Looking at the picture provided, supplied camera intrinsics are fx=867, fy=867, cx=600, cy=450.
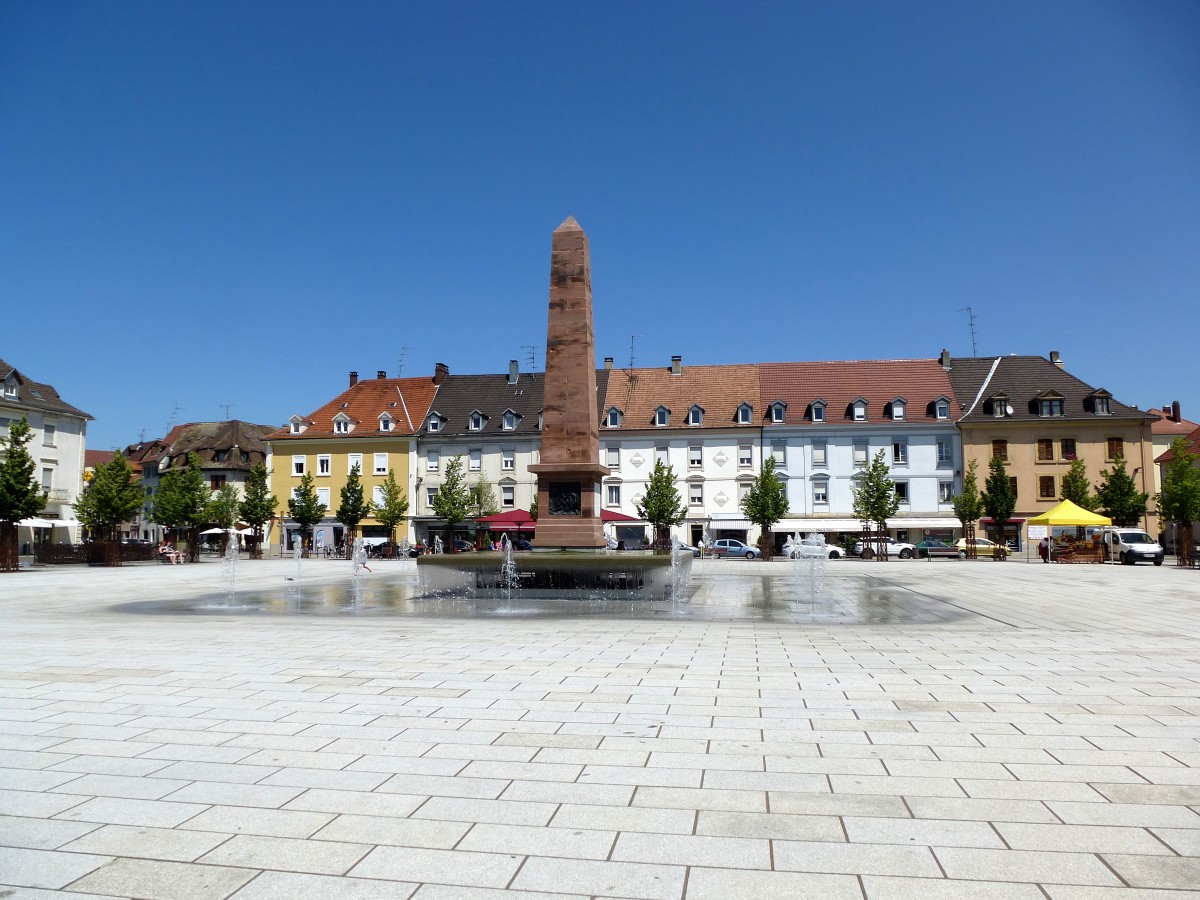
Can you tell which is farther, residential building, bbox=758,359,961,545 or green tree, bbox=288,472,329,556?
green tree, bbox=288,472,329,556

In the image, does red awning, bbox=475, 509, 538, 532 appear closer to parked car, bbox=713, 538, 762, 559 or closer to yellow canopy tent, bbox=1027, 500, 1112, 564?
parked car, bbox=713, 538, 762, 559

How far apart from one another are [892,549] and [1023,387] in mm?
13714

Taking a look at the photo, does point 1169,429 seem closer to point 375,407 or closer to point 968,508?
point 968,508

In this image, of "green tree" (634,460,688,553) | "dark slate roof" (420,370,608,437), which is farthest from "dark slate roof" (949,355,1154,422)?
"dark slate roof" (420,370,608,437)

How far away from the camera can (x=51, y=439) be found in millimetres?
52000

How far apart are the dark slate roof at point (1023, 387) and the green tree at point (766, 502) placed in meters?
12.9

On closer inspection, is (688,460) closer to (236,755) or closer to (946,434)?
(946,434)

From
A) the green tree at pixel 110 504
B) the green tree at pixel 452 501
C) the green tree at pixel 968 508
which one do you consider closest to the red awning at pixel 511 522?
the green tree at pixel 452 501

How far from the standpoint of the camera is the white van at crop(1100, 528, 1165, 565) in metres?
37.3

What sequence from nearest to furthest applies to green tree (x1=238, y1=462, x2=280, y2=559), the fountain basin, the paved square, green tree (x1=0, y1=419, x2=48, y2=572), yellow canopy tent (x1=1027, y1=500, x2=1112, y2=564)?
the paved square, the fountain basin, green tree (x1=0, y1=419, x2=48, y2=572), yellow canopy tent (x1=1027, y1=500, x2=1112, y2=564), green tree (x1=238, y1=462, x2=280, y2=559)

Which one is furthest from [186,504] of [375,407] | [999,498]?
[999,498]

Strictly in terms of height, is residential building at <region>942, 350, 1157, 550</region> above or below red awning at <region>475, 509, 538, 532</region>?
above

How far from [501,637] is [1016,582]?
61.7 feet

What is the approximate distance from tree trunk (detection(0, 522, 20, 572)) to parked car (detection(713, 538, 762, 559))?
1283 inches
